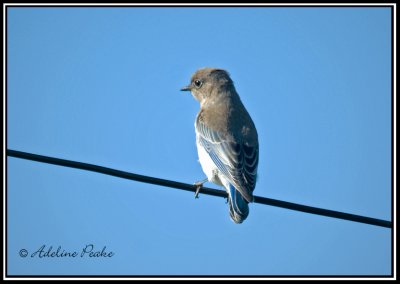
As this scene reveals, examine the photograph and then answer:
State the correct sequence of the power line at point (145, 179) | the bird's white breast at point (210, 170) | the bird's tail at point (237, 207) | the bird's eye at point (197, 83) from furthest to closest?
1. the bird's eye at point (197, 83)
2. the bird's white breast at point (210, 170)
3. the bird's tail at point (237, 207)
4. the power line at point (145, 179)

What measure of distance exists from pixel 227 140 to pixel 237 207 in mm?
1398

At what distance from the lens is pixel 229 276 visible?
7.37 meters

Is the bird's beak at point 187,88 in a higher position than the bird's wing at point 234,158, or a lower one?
higher

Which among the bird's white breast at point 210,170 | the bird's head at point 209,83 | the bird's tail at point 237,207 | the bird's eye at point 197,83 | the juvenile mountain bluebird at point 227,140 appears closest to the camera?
the bird's tail at point 237,207

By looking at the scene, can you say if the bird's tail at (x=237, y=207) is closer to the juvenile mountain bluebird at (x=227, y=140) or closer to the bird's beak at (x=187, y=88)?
the juvenile mountain bluebird at (x=227, y=140)

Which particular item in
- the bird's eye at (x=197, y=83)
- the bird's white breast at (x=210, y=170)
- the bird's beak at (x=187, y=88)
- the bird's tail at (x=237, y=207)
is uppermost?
the bird's eye at (x=197, y=83)

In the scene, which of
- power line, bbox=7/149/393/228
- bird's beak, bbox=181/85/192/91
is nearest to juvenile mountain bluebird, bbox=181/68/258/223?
bird's beak, bbox=181/85/192/91

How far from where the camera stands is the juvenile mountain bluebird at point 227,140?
24.3 ft

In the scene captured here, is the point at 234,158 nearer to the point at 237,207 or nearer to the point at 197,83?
the point at 237,207

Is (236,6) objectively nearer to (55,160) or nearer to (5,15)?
(5,15)

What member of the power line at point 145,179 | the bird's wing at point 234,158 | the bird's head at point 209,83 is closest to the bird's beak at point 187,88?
the bird's head at point 209,83

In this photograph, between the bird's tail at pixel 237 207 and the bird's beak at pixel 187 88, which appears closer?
the bird's tail at pixel 237 207

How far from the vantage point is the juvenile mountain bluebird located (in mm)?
7422

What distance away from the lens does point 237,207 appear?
7281 mm
